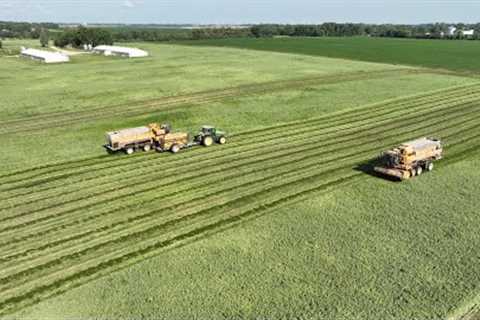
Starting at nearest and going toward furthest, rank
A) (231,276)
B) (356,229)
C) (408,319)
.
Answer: (408,319)
(231,276)
(356,229)

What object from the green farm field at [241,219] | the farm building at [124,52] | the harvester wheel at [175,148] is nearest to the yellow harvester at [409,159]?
the green farm field at [241,219]

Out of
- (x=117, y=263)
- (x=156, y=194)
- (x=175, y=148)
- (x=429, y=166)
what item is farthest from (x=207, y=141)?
(x=117, y=263)

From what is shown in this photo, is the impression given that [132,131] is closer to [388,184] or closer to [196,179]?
[196,179]

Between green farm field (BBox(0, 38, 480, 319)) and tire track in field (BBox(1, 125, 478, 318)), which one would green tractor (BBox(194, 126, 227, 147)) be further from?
tire track in field (BBox(1, 125, 478, 318))

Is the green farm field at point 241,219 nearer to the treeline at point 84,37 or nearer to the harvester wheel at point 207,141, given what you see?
the harvester wheel at point 207,141

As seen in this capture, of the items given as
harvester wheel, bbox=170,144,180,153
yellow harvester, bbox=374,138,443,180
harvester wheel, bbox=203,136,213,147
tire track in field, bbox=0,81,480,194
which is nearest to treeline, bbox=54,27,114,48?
tire track in field, bbox=0,81,480,194

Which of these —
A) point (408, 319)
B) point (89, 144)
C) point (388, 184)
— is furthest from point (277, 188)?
point (89, 144)

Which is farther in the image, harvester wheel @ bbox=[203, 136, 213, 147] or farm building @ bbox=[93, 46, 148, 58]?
farm building @ bbox=[93, 46, 148, 58]

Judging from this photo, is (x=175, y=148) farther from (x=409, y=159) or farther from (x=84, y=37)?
(x=84, y=37)
